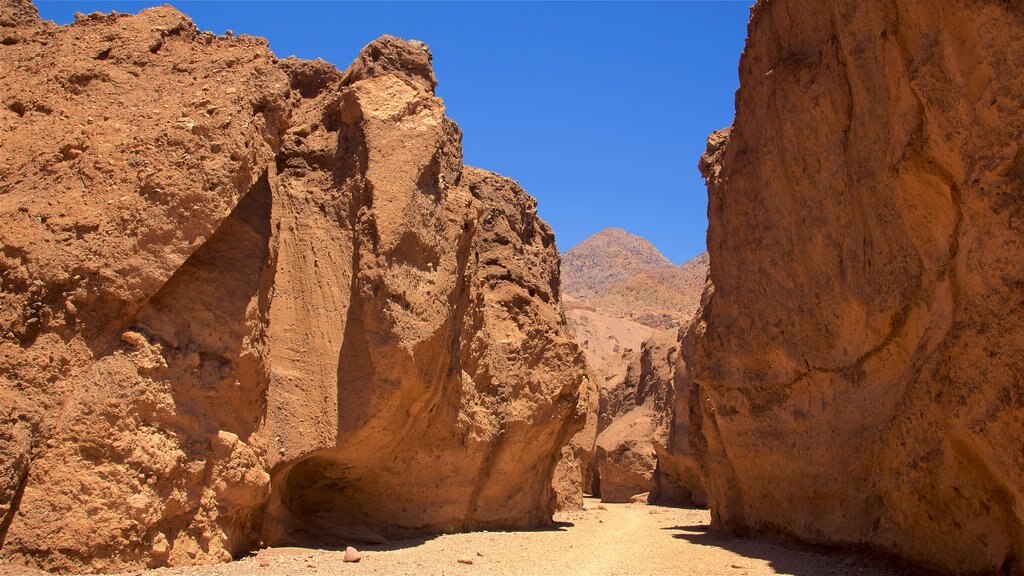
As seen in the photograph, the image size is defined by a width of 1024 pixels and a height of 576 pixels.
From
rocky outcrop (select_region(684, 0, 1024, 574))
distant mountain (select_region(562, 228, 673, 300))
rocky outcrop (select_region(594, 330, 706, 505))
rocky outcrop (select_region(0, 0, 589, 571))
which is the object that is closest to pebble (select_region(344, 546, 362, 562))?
rocky outcrop (select_region(0, 0, 589, 571))

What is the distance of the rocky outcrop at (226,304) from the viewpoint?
571 centimetres

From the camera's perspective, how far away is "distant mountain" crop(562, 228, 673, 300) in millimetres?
99125

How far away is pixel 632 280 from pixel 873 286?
6250 cm

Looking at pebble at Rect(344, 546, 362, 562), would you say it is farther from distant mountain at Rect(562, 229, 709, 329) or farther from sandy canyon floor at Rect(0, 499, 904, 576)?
distant mountain at Rect(562, 229, 709, 329)

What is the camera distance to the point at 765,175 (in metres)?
9.27

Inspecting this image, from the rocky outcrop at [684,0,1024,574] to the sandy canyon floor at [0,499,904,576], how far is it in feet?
1.53

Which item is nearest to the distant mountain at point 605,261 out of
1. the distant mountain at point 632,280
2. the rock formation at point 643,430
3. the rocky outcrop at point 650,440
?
the distant mountain at point 632,280

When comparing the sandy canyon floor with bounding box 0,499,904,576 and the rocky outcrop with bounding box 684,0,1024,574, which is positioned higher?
the rocky outcrop with bounding box 684,0,1024,574

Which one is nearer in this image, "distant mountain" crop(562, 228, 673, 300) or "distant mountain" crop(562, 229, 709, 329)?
"distant mountain" crop(562, 229, 709, 329)

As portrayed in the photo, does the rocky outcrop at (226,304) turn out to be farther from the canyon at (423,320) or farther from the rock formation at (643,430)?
the rock formation at (643,430)

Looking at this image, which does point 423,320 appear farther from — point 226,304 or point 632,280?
point 632,280

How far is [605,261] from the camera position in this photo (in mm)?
108562

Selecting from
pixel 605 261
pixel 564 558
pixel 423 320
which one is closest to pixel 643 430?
pixel 564 558

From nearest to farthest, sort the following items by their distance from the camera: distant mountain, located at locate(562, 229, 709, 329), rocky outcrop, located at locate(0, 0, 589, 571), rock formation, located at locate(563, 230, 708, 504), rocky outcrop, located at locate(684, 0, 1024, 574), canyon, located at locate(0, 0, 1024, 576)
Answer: rocky outcrop, located at locate(684, 0, 1024, 574), canyon, located at locate(0, 0, 1024, 576), rocky outcrop, located at locate(0, 0, 589, 571), rock formation, located at locate(563, 230, 708, 504), distant mountain, located at locate(562, 229, 709, 329)
